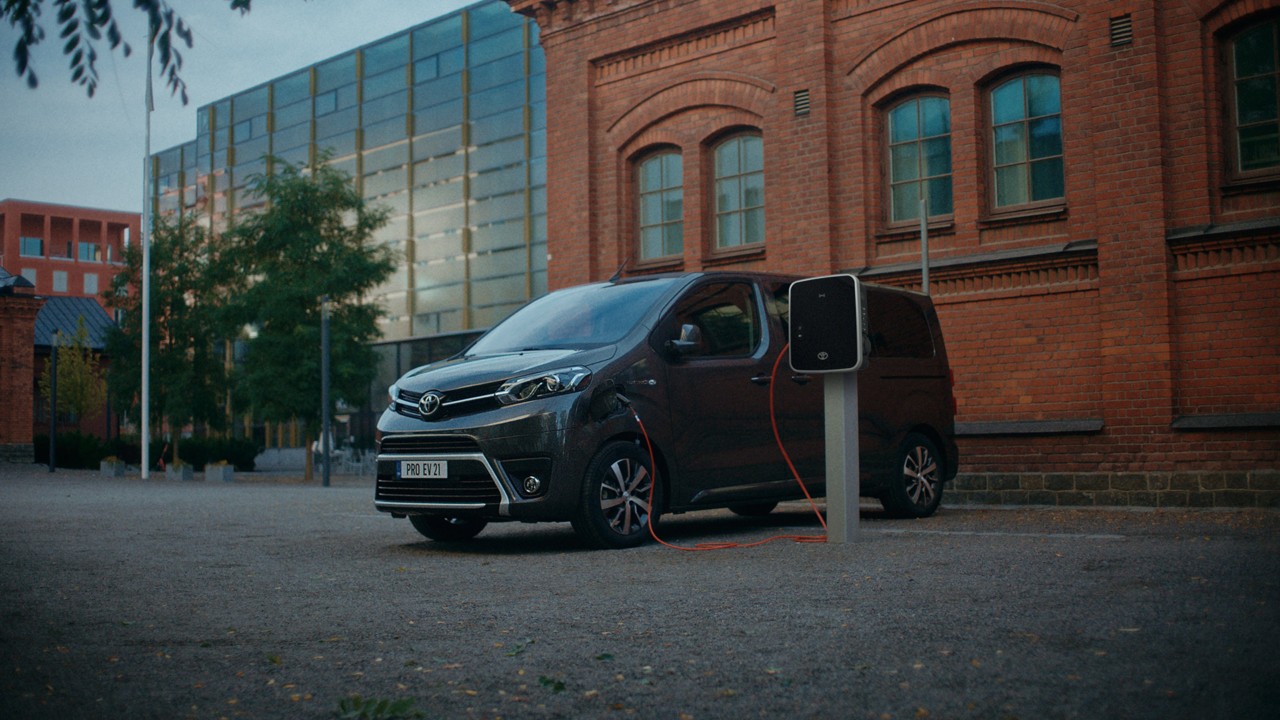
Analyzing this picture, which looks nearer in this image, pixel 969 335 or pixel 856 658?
pixel 856 658

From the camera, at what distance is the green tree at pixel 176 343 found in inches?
1302

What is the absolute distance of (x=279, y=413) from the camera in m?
27.2

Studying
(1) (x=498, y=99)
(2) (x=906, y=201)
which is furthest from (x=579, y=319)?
(1) (x=498, y=99)

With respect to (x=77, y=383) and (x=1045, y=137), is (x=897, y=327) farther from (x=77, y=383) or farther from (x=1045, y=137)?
(x=77, y=383)

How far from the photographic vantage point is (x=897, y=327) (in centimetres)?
1024

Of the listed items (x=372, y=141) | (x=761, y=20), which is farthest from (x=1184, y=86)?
(x=372, y=141)

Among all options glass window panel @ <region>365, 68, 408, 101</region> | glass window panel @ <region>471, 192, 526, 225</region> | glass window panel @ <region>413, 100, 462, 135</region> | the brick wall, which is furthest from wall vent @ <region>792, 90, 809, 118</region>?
the brick wall

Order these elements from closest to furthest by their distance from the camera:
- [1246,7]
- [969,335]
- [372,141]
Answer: [1246,7], [969,335], [372,141]

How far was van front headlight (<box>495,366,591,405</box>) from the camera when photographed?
7.72 meters

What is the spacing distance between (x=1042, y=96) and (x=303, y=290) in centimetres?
1827

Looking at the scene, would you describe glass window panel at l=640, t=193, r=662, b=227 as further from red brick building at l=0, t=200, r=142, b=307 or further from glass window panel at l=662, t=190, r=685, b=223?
red brick building at l=0, t=200, r=142, b=307

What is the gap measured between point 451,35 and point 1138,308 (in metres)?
30.7

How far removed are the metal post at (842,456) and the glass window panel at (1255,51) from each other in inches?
275

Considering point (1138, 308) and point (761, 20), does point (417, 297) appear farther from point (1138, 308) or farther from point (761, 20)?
point (1138, 308)
